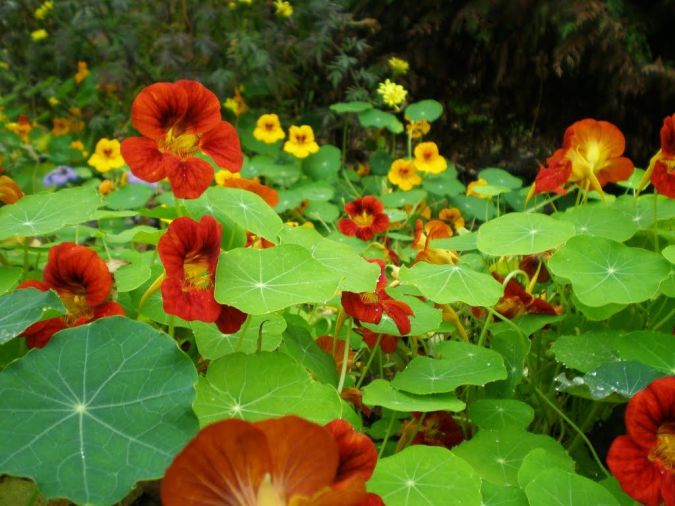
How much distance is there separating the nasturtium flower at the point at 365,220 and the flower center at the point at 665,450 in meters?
1.31

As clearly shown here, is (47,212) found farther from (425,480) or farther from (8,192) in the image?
(425,480)

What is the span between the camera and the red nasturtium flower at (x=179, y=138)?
927 millimetres

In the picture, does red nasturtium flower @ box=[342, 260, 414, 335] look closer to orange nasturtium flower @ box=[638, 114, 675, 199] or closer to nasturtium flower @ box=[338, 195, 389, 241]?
orange nasturtium flower @ box=[638, 114, 675, 199]

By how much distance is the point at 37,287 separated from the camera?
89 cm

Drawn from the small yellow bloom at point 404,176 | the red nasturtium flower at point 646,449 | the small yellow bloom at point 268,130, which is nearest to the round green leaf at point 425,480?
the red nasturtium flower at point 646,449

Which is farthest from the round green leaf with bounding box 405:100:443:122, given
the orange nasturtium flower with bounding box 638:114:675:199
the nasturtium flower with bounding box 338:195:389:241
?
the orange nasturtium flower with bounding box 638:114:675:199

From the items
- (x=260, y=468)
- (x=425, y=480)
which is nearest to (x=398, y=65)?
(x=425, y=480)

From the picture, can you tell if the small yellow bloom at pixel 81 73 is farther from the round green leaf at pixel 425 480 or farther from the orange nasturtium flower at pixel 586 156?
the round green leaf at pixel 425 480

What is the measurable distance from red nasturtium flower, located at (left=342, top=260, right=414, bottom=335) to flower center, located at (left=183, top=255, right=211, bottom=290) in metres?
0.20

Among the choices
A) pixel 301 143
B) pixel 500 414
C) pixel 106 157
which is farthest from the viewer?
pixel 301 143

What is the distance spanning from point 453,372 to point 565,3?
277 centimetres

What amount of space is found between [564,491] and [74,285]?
2.27 feet

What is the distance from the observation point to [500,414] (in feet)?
3.45

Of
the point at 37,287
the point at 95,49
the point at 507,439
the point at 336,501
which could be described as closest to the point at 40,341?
the point at 37,287
